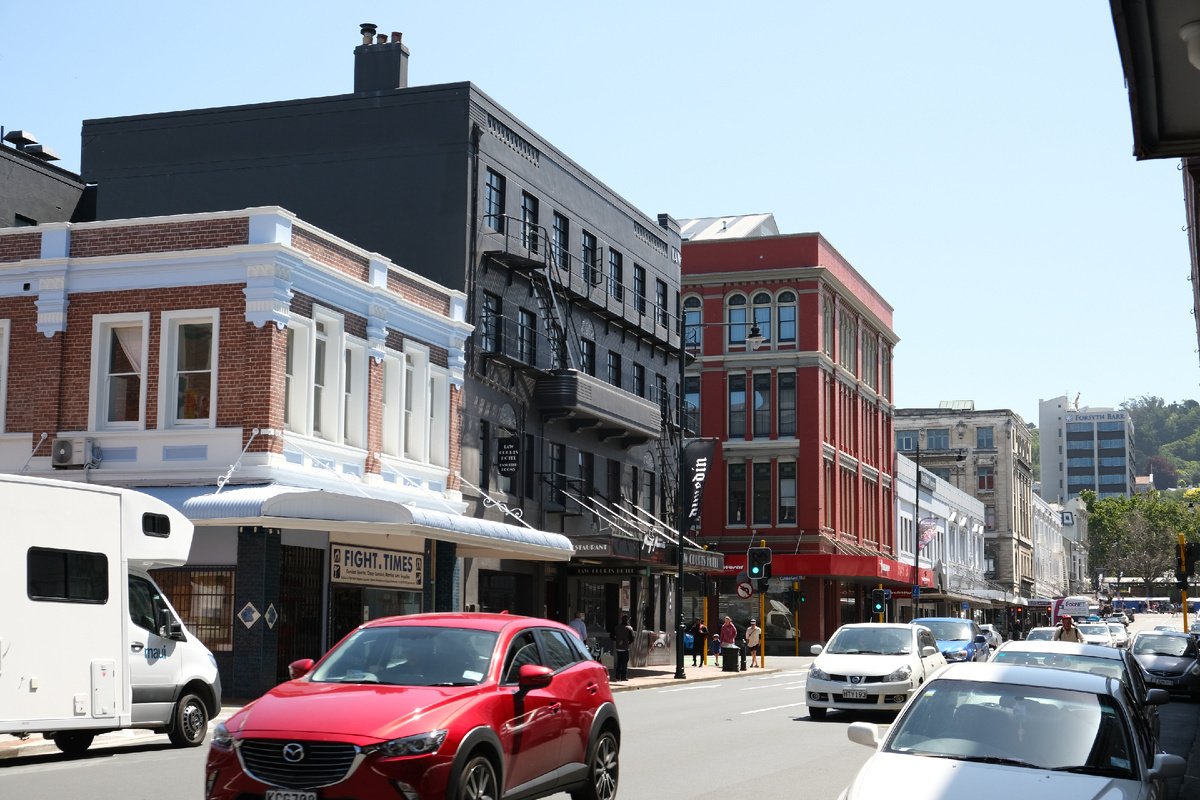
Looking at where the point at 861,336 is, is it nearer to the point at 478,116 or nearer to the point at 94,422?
the point at 478,116

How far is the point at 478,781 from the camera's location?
Result: 967 cm

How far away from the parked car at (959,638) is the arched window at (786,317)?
33038 millimetres

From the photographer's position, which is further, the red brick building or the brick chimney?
the brick chimney

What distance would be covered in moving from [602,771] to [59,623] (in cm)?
673

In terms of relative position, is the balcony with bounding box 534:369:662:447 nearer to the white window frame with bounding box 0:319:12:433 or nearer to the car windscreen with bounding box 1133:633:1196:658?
the white window frame with bounding box 0:319:12:433

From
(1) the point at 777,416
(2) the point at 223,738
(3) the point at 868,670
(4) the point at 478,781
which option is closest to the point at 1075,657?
(3) the point at 868,670

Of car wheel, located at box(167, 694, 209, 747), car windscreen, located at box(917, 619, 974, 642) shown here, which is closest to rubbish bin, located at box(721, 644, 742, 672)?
car windscreen, located at box(917, 619, 974, 642)

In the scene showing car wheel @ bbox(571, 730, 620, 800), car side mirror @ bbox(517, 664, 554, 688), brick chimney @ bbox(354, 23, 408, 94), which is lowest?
car wheel @ bbox(571, 730, 620, 800)

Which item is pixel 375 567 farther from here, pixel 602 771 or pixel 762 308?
pixel 762 308

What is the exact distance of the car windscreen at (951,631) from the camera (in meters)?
30.8

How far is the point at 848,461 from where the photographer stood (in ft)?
225

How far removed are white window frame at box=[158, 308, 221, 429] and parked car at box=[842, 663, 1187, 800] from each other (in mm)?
18709

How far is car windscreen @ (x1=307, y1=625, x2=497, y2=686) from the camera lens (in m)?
10.4

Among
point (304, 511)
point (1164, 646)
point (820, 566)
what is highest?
point (304, 511)
